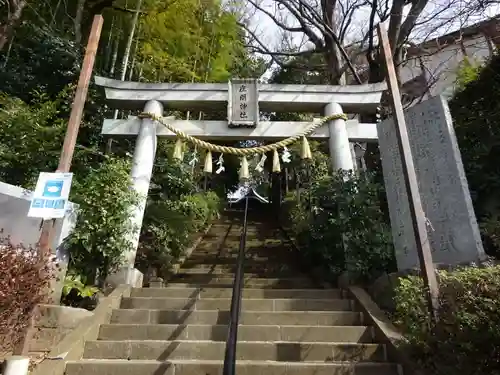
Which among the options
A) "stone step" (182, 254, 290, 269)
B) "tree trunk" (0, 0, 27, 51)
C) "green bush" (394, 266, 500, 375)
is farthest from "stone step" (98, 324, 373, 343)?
"tree trunk" (0, 0, 27, 51)

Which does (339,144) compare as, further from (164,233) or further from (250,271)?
(164,233)

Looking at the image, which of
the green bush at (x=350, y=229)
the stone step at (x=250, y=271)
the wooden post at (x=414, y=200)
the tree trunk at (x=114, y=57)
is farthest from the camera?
the tree trunk at (x=114, y=57)

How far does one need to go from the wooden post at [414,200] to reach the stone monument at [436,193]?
0.60m

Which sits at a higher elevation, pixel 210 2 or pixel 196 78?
pixel 210 2

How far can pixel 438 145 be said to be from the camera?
211 inches

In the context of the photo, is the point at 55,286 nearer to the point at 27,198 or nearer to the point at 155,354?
the point at 27,198

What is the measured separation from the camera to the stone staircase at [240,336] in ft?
13.2

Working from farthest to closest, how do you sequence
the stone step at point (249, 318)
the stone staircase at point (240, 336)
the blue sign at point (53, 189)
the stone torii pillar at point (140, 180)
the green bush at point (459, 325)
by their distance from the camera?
the stone torii pillar at point (140, 180) < the stone step at point (249, 318) < the blue sign at point (53, 189) < the stone staircase at point (240, 336) < the green bush at point (459, 325)

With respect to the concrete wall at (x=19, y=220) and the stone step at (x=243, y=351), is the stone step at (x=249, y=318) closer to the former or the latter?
the stone step at (x=243, y=351)

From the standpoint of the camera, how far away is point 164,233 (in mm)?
7801

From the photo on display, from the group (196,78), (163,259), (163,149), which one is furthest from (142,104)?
(196,78)

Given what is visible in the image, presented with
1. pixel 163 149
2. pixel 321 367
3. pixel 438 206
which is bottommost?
pixel 321 367

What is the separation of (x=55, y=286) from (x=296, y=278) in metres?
3.96

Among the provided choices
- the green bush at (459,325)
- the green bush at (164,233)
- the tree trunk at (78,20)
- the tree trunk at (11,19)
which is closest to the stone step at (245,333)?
the green bush at (459,325)
